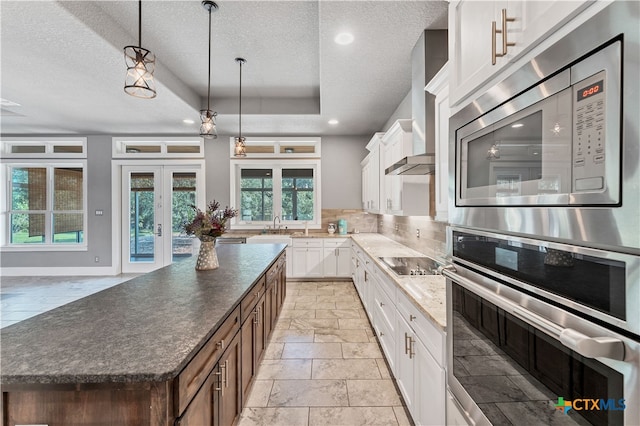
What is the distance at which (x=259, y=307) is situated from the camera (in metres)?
2.28

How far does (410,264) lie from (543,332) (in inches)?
87.9

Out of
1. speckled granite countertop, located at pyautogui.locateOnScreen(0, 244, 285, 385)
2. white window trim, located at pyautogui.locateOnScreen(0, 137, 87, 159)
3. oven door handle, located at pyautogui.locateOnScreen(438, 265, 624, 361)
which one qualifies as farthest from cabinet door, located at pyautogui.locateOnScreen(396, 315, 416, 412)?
white window trim, located at pyautogui.locateOnScreen(0, 137, 87, 159)

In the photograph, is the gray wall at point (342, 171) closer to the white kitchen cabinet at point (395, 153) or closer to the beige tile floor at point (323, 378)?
the white kitchen cabinet at point (395, 153)

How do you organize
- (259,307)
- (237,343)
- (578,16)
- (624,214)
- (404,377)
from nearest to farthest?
(624,214) < (578,16) < (237,343) < (404,377) < (259,307)

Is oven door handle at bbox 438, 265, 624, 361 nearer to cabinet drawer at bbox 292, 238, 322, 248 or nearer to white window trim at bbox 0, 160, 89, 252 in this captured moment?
cabinet drawer at bbox 292, 238, 322, 248

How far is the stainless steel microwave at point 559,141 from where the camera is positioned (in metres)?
0.51

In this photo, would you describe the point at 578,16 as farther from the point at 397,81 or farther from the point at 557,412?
the point at 397,81

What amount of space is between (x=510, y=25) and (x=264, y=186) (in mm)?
5394

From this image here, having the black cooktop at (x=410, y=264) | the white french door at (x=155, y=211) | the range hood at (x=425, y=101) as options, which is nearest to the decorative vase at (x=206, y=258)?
the black cooktop at (x=410, y=264)

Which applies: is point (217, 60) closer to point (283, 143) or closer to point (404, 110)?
point (404, 110)

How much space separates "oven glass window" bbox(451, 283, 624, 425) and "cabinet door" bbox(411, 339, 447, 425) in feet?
0.85

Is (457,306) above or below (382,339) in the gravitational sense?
above

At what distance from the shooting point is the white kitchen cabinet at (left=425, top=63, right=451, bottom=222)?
73.6 inches

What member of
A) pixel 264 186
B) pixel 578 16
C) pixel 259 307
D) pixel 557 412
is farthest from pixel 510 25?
pixel 264 186
